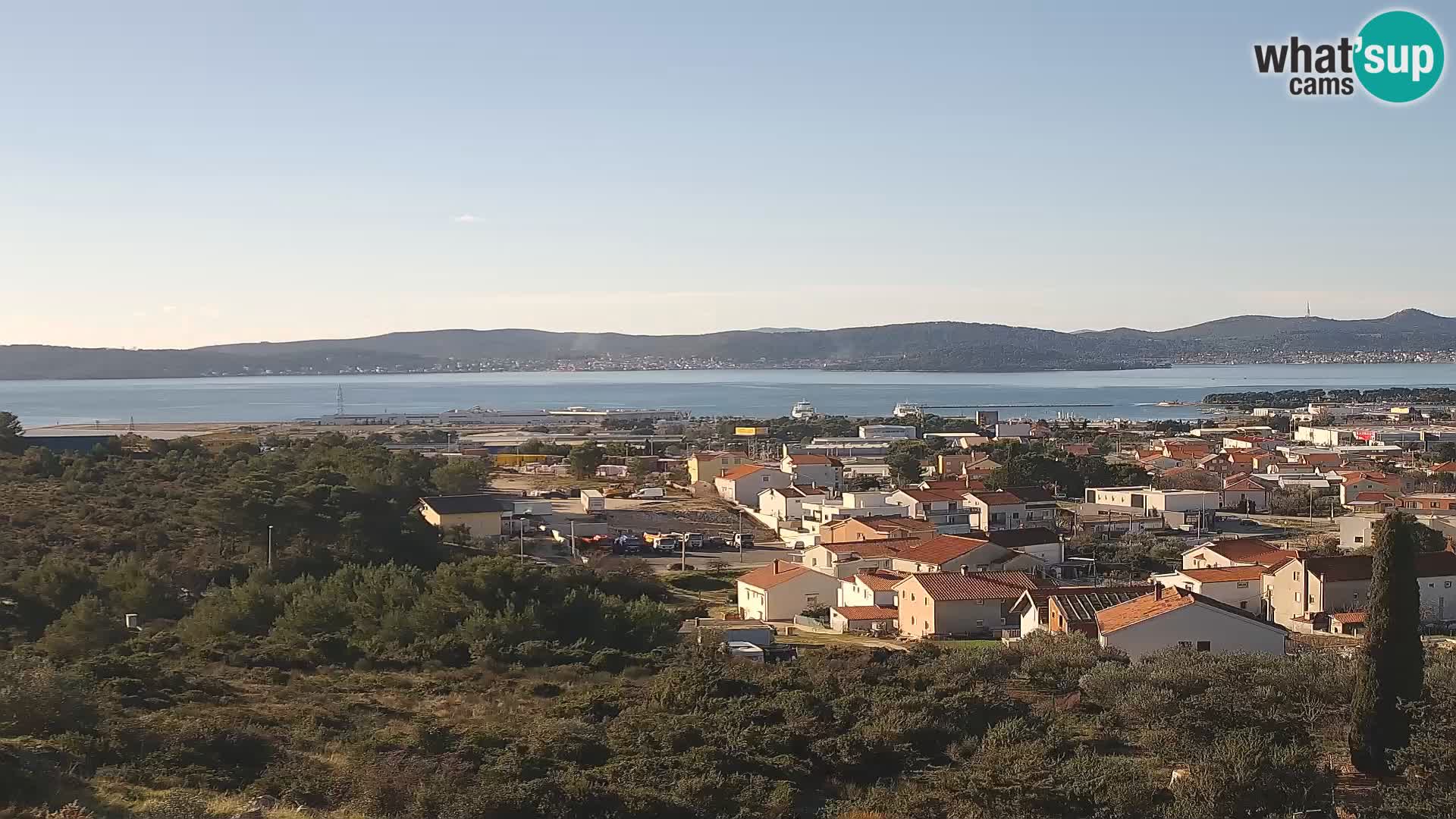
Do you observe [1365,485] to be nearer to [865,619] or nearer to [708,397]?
[865,619]

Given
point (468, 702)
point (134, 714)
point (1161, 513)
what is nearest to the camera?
point (134, 714)

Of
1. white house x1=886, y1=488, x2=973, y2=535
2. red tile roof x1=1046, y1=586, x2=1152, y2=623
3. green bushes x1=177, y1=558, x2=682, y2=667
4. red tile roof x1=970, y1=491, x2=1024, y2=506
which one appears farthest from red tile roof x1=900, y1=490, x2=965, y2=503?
green bushes x1=177, y1=558, x2=682, y2=667

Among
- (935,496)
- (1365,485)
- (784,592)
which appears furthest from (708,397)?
(784,592)

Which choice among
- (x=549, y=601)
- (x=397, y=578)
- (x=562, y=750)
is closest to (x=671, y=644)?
(x=549, y=601)

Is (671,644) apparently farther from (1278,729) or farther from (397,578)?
(1278,729)

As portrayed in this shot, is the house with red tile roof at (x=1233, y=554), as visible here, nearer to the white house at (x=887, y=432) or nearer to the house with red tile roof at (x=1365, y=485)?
the house with red tile roof at (x=1365, y=485)

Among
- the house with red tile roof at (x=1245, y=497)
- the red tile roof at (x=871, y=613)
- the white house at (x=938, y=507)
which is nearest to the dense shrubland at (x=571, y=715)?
the red tile roof at (x=871, y=613)
